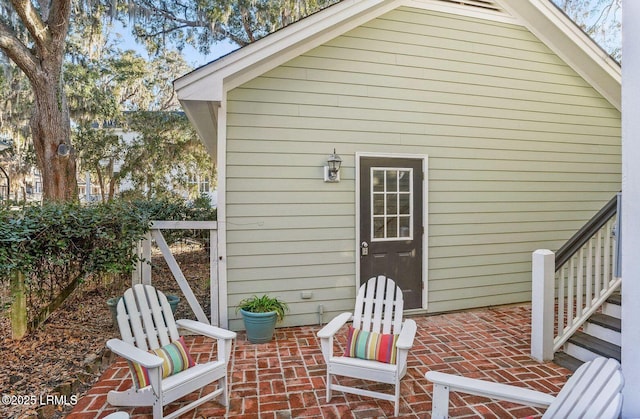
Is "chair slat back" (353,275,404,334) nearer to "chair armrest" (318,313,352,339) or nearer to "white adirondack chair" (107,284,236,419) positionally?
"chair armrest" (318,313,352,339)

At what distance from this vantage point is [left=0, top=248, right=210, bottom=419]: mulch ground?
8.68 ft

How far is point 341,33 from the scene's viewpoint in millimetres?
4254

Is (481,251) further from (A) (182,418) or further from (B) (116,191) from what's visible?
(B) (116,191)

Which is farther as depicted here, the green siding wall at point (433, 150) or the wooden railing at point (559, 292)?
the green siding wall at point (433, 150)

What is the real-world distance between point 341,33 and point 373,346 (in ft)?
11.7

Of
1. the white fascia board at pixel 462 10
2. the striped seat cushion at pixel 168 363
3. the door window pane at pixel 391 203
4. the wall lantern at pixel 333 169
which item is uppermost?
the white fascia board at pixel 462 10

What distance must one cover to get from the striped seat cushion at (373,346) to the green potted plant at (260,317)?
123cm

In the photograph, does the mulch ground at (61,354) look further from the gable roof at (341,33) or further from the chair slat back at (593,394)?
the chair slat back at (593,394)

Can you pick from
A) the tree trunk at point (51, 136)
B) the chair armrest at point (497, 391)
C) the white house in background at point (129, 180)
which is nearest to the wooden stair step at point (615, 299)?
the chair armrest at point (497, 391)

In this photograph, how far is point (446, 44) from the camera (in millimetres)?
4652

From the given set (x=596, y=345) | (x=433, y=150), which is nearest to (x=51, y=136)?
(x=433, y=150)

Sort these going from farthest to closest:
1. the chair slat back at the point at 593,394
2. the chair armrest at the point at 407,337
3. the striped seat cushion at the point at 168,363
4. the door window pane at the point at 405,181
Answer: the door window pane at the point at 405,181
the chair armrest at the point at 407,337
the striped seat cushion at the point at 168,363
the chair slat back at the point at 593,394

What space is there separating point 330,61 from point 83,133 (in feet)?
34.6

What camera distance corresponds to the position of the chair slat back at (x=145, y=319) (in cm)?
245
